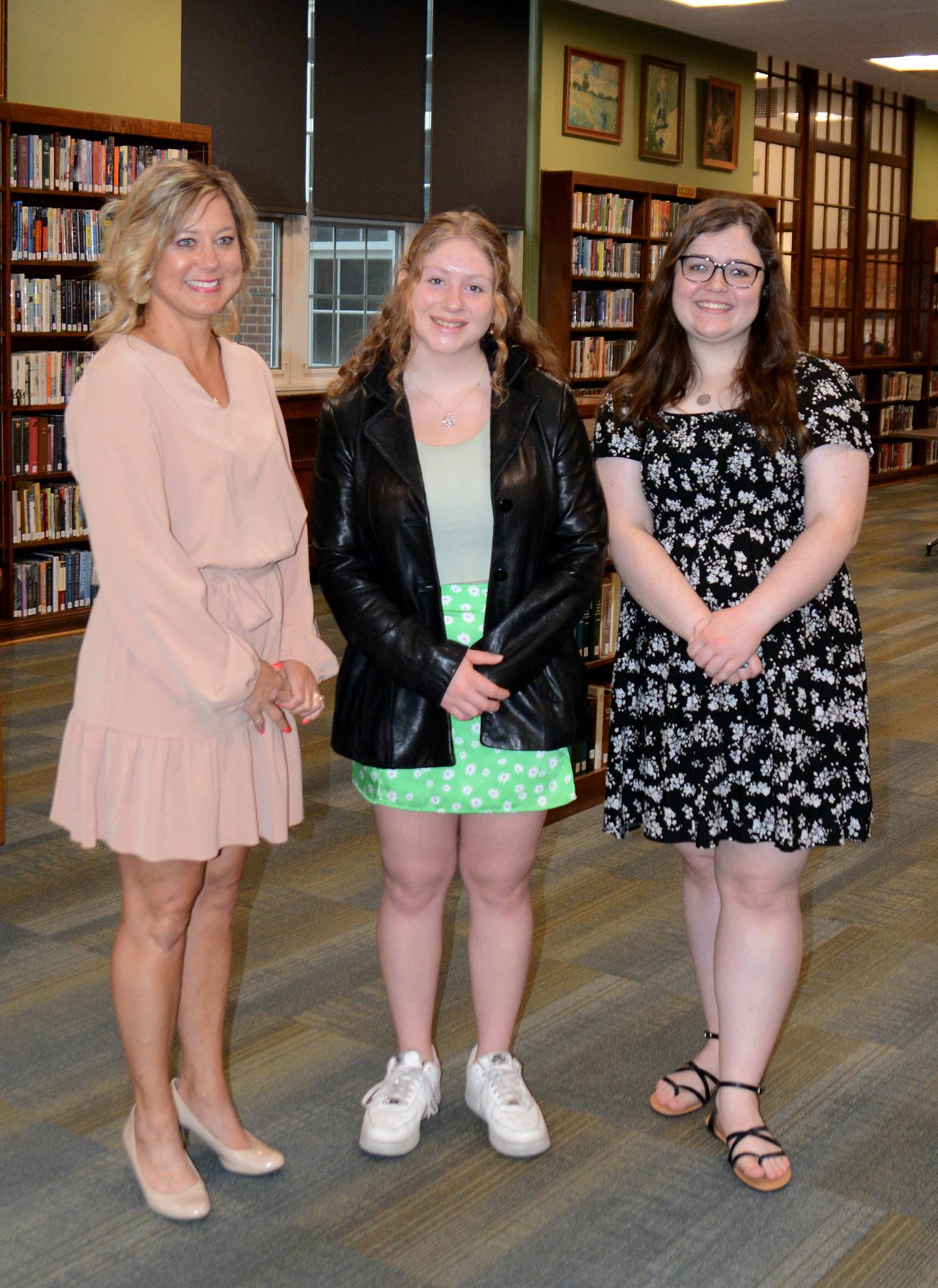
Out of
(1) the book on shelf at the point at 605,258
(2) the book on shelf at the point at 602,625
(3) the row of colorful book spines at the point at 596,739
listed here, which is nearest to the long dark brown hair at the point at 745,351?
(2) the book on shelf at the point at 602,625

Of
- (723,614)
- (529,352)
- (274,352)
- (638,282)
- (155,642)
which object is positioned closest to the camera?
(155,642)

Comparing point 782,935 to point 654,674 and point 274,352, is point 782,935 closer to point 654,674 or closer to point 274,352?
point 654,674

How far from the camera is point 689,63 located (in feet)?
35.4

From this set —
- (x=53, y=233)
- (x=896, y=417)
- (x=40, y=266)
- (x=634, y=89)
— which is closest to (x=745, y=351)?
(x=53, y=233)

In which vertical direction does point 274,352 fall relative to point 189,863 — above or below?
above

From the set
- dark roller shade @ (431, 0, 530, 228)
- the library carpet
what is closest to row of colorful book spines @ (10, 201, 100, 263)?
dark roller shade @ (431, 0, 530, 228)

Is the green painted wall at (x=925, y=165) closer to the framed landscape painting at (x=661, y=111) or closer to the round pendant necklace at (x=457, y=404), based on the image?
the framed landscape painting at (x=661, y=111)

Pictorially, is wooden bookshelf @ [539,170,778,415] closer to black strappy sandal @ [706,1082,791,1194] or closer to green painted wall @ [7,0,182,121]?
green painted wall @ [7,0,182,121]

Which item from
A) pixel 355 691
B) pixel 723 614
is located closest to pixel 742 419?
pixel 723 614

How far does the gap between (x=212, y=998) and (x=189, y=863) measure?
0.29 metres

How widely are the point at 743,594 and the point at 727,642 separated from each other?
11 centimetres

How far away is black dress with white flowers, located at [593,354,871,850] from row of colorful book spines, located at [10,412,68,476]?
15.6 feet

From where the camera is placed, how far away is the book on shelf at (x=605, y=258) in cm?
953

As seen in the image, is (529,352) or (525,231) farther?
(525,231)
